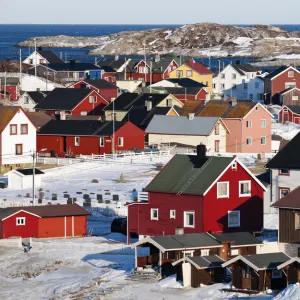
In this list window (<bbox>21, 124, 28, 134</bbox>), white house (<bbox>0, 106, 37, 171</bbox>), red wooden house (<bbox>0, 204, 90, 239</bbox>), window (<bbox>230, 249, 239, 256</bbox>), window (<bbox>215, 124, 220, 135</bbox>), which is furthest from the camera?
window (<bbox>215, 124, 220, 135</bbox>)

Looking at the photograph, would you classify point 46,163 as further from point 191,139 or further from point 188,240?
point 188,240

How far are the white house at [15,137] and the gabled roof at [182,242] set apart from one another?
2996cm

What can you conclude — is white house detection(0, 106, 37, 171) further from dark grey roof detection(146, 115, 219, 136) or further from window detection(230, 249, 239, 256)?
window detection(230, 249, 239, 256)

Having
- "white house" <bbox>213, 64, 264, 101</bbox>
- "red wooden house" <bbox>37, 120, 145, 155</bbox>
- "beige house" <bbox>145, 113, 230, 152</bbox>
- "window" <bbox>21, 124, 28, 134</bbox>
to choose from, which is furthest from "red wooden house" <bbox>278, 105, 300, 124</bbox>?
"window" <bbox>21, 124, 28, 134</bbox>

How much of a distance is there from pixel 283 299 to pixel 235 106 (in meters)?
47.9

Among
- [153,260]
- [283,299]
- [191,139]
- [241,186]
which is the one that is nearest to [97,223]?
[241,186]

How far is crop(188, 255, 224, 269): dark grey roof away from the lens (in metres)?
36.9

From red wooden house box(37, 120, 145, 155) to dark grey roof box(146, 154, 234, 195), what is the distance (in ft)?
92.8

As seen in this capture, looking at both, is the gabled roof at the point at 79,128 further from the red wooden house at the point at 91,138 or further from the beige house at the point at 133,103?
the beige house at the point at 133,103

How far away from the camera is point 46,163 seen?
6931cm

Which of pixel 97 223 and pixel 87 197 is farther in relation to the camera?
pixel 87 197

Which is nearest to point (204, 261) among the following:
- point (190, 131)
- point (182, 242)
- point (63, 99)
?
point (182, 242)

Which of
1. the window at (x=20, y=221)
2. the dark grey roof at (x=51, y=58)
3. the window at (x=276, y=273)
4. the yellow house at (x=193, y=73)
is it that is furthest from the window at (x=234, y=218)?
the dark grey roof at (x=51, y=58)

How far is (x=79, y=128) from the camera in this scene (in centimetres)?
7488
